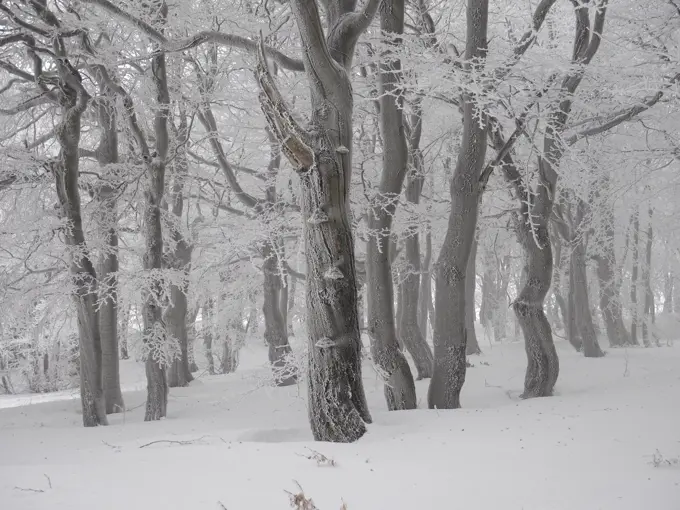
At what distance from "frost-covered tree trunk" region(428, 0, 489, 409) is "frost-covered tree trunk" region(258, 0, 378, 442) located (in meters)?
2.41

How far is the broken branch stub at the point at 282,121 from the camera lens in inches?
181

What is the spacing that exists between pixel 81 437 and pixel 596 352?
1163cm

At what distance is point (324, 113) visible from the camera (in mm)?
5043

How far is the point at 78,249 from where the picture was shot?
27.0ft

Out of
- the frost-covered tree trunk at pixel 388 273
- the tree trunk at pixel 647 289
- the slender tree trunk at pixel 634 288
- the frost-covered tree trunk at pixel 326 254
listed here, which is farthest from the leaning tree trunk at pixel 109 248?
the tree trunk at pixel 647 289

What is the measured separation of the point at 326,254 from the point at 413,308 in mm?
7216

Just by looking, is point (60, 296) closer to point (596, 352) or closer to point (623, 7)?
point (623, 7)

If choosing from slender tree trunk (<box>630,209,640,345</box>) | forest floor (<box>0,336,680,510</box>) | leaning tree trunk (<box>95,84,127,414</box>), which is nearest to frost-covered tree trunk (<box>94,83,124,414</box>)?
leaning tree trunk (<box>95,84,127,414</box>)

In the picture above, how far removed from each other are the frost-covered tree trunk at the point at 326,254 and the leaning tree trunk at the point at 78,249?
4621 millimetres

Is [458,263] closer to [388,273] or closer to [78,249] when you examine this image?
[388,273]

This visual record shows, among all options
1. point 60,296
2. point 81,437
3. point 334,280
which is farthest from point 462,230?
point 60,296

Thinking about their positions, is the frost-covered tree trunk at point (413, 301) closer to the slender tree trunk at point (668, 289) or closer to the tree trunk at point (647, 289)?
the tree trunk at point (647, 289)

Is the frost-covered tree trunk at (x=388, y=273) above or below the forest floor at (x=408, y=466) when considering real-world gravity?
above

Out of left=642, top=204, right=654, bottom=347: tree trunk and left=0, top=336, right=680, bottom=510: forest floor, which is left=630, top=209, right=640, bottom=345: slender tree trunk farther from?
left=0, top=336, right=680, bottom=510: forest floor
